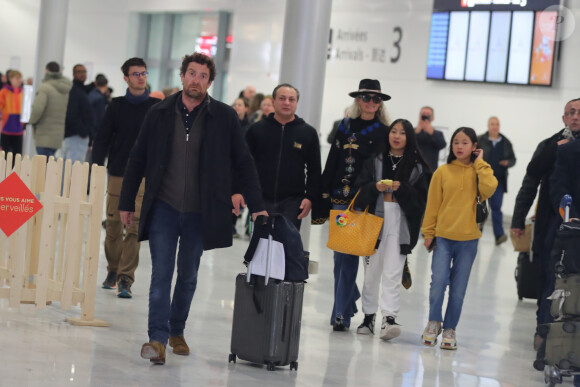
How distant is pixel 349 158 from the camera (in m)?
7.55

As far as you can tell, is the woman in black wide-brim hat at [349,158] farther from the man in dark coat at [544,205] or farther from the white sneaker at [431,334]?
the man in dark coat at [544,205]

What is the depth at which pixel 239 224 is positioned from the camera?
50.8ft

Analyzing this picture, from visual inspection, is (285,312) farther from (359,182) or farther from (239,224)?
(239,224)

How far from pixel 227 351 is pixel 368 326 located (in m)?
1.58

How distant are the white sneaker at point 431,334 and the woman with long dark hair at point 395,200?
23cm

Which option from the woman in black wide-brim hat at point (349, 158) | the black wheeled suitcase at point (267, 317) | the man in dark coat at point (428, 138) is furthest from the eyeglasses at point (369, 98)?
the man in dark coat at point (428, 138)

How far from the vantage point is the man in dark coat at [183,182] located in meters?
5.73

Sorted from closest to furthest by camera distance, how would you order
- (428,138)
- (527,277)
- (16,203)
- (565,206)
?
1. (565,206)
2. (16,203)
3. (527,277)
4. (428,138)

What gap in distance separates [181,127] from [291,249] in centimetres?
100

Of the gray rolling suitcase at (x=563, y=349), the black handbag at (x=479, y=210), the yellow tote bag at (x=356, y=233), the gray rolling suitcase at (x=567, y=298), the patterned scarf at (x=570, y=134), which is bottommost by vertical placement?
the gray rolling suitcase at (x=563, y=349)

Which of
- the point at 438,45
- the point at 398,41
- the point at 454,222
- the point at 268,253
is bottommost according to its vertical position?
the point at 268,253

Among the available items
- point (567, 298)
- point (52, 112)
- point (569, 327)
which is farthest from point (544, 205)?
point (52, 112)

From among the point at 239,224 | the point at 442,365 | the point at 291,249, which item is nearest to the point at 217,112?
the point at 291,249

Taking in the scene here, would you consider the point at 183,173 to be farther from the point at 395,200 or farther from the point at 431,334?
the point at 431,334
